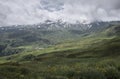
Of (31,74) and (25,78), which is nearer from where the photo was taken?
(25,78)

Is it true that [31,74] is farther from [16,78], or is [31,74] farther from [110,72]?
[110,72]

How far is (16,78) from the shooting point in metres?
139

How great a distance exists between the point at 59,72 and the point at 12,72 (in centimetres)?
3222

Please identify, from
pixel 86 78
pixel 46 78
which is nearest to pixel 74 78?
pixel 86 78

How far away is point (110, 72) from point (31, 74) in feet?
175

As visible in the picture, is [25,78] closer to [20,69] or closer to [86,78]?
[20,69]

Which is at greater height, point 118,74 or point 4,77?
point 4,77

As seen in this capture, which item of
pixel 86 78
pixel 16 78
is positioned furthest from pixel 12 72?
pixel 86 78

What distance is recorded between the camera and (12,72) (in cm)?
15688

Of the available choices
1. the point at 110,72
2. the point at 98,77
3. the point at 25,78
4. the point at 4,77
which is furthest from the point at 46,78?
the point at 110,72

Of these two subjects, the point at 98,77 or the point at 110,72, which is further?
the point at 110,72

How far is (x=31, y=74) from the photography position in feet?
506

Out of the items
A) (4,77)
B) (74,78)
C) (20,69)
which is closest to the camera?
(4,77)

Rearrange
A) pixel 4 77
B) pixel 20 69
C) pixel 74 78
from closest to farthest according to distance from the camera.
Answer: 1. pixel 4 77
2. pixel 74 78
3. pixel 20 69
